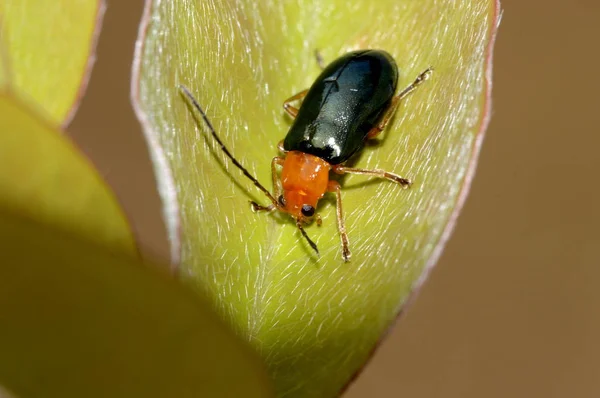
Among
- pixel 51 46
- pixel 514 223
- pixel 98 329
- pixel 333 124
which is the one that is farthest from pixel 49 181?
pixel 514 223

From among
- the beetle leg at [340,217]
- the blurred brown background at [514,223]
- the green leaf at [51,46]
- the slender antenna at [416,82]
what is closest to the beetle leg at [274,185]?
the beetle leg at [340,217]

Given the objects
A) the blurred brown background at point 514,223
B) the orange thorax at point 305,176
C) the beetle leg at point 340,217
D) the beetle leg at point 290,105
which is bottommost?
the blurred brown background at point 514,223

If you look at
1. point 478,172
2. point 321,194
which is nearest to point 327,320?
point 321,194

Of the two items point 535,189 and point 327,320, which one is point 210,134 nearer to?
point 327,320

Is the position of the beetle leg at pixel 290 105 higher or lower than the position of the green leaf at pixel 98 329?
lower

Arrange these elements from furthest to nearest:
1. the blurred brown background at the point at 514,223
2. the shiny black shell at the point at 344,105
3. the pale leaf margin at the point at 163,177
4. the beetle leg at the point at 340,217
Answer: the blurred brown background at the point at 514,223 → the shiny black shell at the point at 344,105 → the beetle leg at the point at 340,217 → the pale leaf margin at the point at 163,177

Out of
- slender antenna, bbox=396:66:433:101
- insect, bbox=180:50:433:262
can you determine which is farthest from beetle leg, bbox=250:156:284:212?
slender antenna, bbox=396:66:433:101

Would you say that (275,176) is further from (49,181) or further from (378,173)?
(49,181)

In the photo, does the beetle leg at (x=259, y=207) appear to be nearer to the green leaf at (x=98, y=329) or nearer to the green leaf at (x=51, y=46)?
the green leaf at (x=51, y=46)
